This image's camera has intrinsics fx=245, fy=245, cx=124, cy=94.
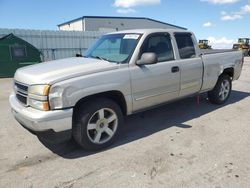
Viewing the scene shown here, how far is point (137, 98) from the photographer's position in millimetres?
4137

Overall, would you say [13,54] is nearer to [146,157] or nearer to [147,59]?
[147,59]

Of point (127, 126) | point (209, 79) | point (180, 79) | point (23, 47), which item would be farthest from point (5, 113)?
point (23, 47)

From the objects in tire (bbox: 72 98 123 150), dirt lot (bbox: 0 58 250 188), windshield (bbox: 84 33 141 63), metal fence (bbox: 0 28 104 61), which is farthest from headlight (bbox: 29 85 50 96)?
metal fence (bbox: 0 28 104 61)

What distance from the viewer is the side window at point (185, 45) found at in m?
4.90

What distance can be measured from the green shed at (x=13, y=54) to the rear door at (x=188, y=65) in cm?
1020

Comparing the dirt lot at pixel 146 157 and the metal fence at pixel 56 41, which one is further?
the metal fence at pixel 56 41

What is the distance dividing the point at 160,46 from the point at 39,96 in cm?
241

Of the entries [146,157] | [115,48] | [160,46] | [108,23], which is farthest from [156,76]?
[108,23]

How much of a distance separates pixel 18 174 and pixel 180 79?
10.6 ft

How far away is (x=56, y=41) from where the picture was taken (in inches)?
750

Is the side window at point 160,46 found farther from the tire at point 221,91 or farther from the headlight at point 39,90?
the tire at point 221,91

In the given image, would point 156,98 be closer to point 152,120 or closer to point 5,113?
point 152,120

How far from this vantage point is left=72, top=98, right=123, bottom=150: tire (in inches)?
141

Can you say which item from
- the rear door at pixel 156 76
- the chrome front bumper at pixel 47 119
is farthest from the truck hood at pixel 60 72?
the rear door at pixel 156 76
